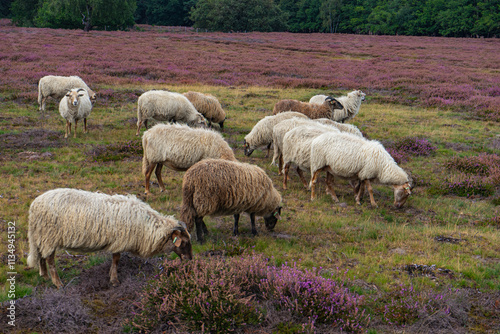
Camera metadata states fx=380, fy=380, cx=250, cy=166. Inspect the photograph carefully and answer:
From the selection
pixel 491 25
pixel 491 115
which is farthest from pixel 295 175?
pixel 491 25

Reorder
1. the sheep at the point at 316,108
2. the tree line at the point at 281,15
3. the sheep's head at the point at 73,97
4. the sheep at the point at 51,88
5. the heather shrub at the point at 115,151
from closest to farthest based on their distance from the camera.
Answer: the heather shrub at the point at 115,151 → the sheep's head at the point at 73,97 → the sheep at the point at 316,108 → the sheep at the point at 51,88 → the tree line at the point at 281,15

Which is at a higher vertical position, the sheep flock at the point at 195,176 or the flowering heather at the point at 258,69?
the flowering heather at the point at 258,69

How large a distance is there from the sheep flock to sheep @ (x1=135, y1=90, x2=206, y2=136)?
0.12 feet

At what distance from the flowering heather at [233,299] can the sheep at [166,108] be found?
30.6ft

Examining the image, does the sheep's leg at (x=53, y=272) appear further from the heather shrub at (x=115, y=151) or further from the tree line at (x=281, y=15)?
the tree line at (x=281, y=15)

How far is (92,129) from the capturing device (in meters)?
14.9

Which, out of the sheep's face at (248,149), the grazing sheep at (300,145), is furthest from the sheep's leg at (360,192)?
the sheep's face at (248,149)

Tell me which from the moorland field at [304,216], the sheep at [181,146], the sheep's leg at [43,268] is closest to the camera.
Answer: the moorland field at [304,216]

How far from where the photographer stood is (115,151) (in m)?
12.5

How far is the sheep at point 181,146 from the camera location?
355 inches

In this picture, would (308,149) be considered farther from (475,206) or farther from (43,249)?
(43,249)

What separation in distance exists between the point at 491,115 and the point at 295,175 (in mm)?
13372

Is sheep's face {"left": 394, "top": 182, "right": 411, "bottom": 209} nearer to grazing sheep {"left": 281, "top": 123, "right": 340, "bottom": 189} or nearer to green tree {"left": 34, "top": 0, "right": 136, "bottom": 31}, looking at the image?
grazing sheep {"left": 281, "top": 123, "right": 340, "bottom": 189}

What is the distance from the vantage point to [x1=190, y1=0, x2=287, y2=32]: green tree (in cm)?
6906
